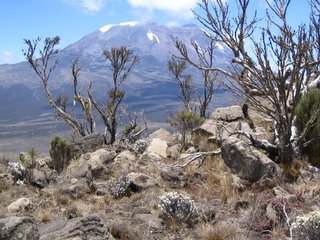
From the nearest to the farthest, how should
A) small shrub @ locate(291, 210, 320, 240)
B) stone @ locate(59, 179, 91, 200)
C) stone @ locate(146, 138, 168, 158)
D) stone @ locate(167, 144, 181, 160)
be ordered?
small shrub @ locate(291, 210, 320, 240)
stone @ locate(59, 179, 91, 200)
stone @ locate(167, 144, 181, 160)
stone @ locate(146, 138, 168, 158)

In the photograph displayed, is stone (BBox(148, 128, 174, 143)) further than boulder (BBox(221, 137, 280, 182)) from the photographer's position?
Yes

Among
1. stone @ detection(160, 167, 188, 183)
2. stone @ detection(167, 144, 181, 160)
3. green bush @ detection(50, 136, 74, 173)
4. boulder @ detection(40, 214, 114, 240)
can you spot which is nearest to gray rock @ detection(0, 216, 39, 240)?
boulder @ detection(40, 214, 114, 240)

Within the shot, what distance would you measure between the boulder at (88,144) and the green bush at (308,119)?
11127mm

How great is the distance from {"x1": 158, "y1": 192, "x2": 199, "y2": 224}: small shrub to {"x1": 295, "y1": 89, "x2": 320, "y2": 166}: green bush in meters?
3.86

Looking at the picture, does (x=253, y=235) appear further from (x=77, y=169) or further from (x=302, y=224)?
(x=77, y=169)

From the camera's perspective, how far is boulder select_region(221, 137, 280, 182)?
9.95 meters

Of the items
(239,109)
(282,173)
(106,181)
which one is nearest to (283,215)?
(282,173)

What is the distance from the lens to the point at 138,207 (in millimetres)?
9414

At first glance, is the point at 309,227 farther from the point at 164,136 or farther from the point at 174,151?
the point at 164,136

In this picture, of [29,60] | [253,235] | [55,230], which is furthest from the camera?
[29,60]

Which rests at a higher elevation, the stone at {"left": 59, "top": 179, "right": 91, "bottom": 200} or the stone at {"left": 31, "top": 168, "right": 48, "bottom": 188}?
the stone at {"left": 59, "top": 179, "right": 91, "bottom": 200}

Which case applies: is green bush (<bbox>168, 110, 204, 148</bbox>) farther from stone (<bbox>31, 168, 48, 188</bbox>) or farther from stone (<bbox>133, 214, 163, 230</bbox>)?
stone (<bbox>133, 214, 163, 230</bbox>)

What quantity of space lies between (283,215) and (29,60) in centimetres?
2391

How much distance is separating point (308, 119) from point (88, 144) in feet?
38.6
